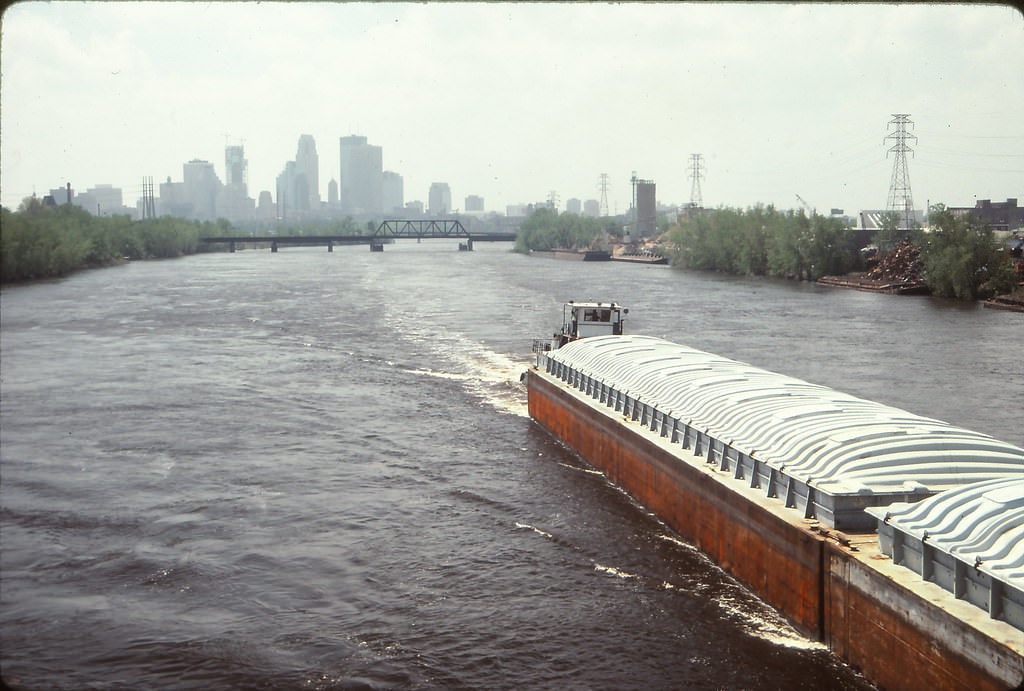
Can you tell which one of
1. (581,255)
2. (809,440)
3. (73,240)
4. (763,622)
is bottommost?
(763,622)

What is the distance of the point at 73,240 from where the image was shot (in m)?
109

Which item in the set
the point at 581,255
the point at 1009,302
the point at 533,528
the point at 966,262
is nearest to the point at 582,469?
the point at 533,528

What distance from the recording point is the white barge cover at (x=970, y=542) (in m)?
10.9

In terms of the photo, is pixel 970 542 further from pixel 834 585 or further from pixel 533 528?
pixel 533 528

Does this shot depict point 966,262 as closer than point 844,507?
No

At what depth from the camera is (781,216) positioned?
115250mm

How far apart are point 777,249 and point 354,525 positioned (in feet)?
312

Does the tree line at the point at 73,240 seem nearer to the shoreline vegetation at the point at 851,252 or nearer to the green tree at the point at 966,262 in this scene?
the shoreline vegetation at the point at 851,252

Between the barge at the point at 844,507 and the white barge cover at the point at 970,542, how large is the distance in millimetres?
21

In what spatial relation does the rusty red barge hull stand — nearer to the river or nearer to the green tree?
the river

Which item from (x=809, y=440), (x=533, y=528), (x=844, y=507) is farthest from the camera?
(x=533, y=528)

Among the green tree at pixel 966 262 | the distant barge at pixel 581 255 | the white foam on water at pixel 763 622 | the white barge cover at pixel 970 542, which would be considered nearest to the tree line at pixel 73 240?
the distant barge at pixel 581 255

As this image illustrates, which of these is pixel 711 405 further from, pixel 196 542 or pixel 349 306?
pixel 349 306

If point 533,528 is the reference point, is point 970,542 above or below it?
above
